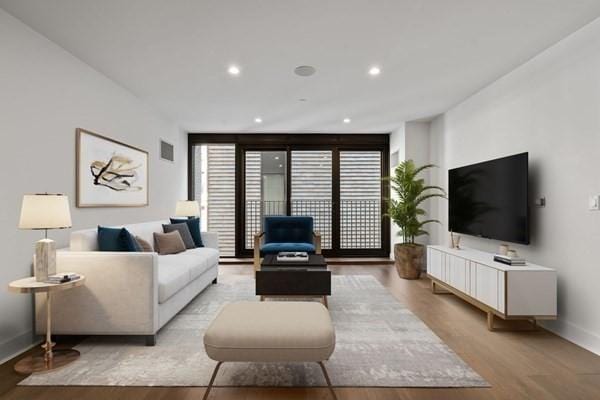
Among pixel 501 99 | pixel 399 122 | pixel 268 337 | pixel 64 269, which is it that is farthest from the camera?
pixel 399 122

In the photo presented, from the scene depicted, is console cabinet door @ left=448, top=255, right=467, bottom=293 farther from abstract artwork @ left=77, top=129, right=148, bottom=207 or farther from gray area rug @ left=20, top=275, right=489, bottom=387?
abstract artwork @ left=77, top=129, right=148, bottom=207

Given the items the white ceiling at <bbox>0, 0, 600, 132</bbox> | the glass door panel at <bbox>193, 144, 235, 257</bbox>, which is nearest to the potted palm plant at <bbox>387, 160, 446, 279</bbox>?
the white ceiling at <bbox>0, 0, 600, 132</bbox>

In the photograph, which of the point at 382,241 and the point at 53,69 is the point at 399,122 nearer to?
the point at 382,241

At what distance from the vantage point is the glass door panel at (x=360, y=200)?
263 inches

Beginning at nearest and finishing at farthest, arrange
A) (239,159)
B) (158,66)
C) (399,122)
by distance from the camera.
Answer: (158,66) < (399,122) < (239,159)

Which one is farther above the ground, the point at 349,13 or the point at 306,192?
the point at 349,13

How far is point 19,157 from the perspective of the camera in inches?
100

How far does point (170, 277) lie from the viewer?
292cm

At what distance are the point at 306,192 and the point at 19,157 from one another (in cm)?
467

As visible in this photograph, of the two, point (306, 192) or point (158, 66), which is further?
point (306, 192)

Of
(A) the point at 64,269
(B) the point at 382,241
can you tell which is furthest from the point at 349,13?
(B) the point at 382,241

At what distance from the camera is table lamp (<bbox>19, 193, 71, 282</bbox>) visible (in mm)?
2238

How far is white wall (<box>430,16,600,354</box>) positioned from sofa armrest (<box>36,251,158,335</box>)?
11.1 ft

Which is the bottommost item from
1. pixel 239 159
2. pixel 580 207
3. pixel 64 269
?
pixel 64 269
